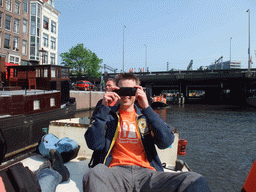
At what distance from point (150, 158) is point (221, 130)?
15.1 meters

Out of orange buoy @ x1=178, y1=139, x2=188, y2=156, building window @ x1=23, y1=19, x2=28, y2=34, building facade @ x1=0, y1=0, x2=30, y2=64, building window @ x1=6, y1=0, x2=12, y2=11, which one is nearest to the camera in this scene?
orange buoy @ x1=178, y1=139, x2=188, y2=156

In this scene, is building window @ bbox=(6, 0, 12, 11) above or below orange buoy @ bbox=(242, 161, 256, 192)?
above

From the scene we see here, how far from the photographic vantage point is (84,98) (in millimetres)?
28703

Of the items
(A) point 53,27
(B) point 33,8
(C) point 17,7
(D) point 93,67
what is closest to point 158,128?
(C) point 17,7

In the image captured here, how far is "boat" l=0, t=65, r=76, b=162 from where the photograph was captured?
31.3 feet

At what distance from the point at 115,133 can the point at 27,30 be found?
115 feet

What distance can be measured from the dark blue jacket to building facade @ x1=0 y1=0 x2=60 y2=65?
18307 mm

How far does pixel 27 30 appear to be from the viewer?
106ft

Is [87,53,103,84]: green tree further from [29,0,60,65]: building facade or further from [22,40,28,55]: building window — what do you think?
[22,40,28,55]: building window

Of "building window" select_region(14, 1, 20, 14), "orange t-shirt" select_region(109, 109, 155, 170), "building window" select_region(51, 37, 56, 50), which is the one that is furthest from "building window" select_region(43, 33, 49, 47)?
"orange t-shirt" select_region(109, 109, 155, 170)

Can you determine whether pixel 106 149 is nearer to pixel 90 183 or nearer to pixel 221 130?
pixel 90 183

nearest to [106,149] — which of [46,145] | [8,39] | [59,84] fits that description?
[46,145]

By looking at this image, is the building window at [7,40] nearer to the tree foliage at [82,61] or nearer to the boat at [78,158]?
the tree foliage at [82,61]

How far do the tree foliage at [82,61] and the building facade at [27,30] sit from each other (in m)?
6.44
